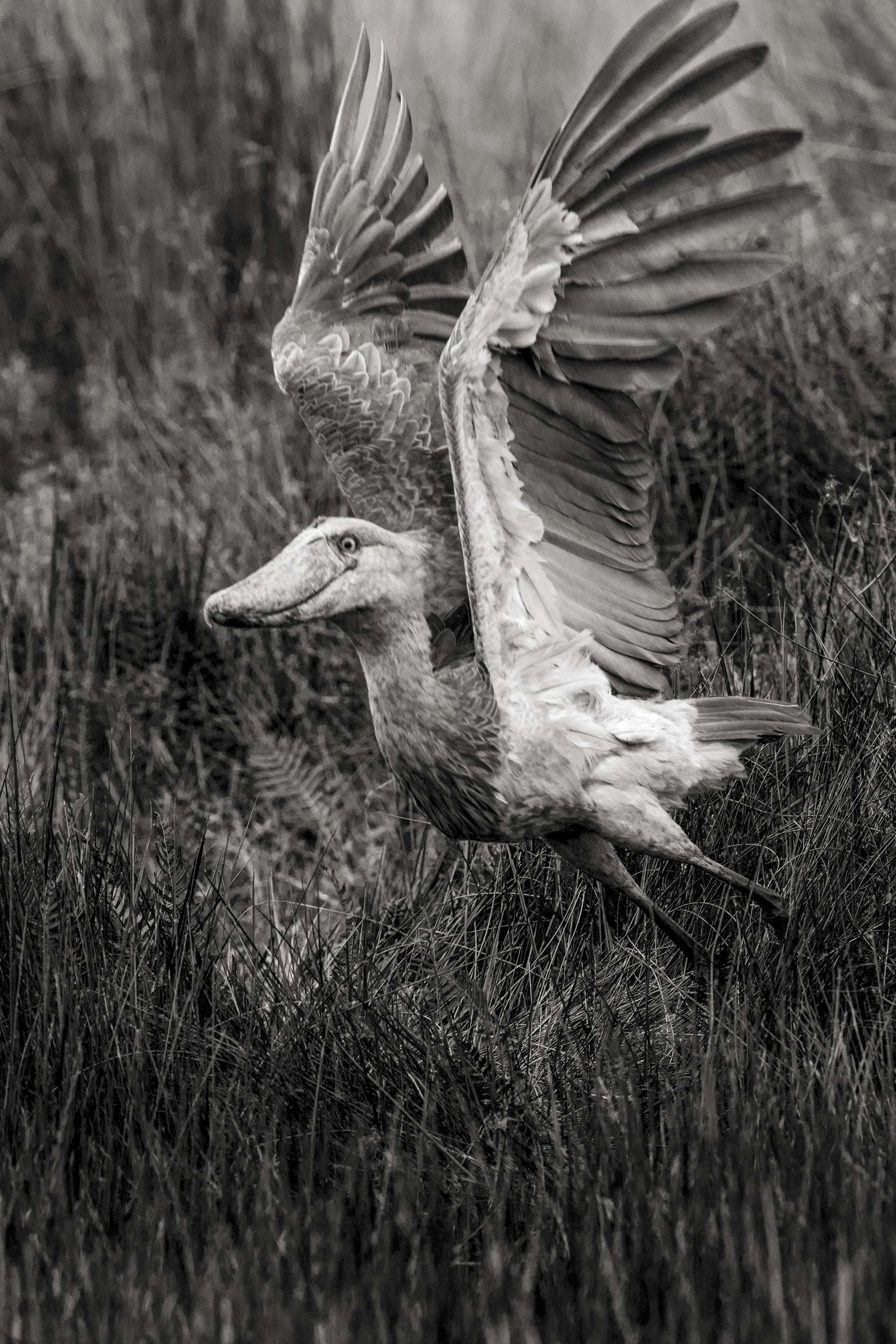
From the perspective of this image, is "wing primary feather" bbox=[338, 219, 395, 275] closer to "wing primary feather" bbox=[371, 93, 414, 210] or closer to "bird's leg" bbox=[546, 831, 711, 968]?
"wing primary feather" bbox=[371, 93, 414, 210]

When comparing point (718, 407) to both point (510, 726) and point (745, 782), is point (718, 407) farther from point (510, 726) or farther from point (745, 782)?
point (510, 726)

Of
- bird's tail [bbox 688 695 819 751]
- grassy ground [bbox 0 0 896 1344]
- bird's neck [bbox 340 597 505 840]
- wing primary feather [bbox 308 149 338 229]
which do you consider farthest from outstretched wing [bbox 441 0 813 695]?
wing primary feather [bbox 308 149 338 229]

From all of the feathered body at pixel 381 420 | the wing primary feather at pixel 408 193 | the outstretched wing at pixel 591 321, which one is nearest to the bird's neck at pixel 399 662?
the outstretched wing at pixel 591 321

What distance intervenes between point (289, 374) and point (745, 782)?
4.55ft

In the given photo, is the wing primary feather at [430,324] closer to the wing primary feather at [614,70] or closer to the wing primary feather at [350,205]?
the wing primary feather at [350,205]

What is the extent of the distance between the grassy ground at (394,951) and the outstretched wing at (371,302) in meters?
0.87

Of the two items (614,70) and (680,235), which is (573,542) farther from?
(614,70)

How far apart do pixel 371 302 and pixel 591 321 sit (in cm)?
94

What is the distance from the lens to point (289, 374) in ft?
12.4

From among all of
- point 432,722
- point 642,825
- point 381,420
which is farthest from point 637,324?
point 642,825

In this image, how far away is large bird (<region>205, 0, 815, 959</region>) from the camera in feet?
9.82

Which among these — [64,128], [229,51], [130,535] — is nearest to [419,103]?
[229,51]

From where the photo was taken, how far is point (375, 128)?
3.90m

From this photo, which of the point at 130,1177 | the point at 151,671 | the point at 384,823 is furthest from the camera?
the point at 151,671
